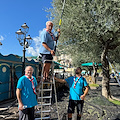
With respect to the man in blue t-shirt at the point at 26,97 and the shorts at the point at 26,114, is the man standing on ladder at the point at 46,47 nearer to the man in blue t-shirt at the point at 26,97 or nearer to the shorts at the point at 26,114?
the man in blue t-shirt at the point at 26,97

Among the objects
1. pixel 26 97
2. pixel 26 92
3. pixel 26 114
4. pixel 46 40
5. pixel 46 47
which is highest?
pixel 46 40

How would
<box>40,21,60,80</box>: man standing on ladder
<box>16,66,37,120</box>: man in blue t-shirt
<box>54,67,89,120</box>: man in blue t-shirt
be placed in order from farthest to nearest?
<box>54,67,89,120</box>: man in blue t-shirt → <box>40,21,60,80</box>: man standing on ladder → <box>16,66,37,120</box>: man in blue t-shirt

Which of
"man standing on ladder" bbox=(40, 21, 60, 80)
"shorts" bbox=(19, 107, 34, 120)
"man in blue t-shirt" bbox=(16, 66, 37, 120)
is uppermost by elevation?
"man standing on ladder" bbox=(40, 21, 60, 80)

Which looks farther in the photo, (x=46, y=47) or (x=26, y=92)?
(x=46, y=47)

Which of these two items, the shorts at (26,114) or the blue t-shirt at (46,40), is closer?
the shorts at (26,114)

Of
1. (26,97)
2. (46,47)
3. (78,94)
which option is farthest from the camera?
(78,94)

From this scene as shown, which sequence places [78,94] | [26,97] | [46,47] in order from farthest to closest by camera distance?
[78,94] < [46,47] < [26,97]

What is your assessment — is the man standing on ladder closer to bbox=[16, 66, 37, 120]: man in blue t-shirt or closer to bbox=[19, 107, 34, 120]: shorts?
bbox=[16, 66, 37, 120]: man in blue t-shirt

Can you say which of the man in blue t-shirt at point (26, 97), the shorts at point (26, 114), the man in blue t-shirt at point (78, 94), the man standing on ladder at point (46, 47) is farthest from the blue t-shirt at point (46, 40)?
the shorts at point (26, 114)

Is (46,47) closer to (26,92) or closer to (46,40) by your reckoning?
(46,40)

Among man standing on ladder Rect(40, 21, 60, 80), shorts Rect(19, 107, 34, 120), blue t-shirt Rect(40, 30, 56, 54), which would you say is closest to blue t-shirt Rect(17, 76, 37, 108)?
shorts Rect(19, 107, 34, 120)

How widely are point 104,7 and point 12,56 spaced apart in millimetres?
7252

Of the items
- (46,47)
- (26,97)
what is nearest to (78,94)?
(26,97)

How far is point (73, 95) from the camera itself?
394 centimetres
